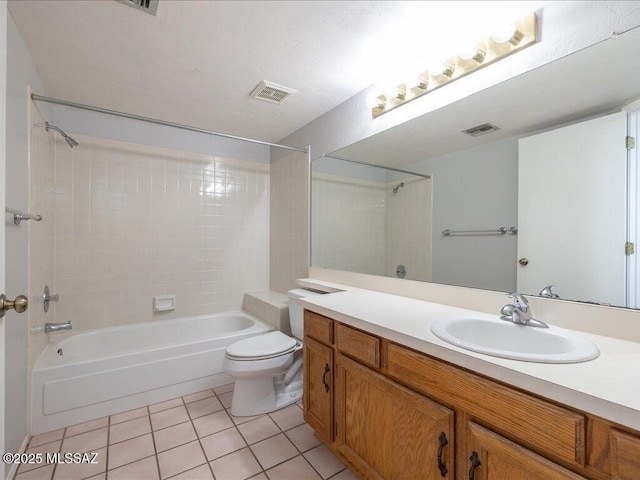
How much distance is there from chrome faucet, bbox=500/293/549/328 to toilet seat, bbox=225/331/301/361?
1304mm

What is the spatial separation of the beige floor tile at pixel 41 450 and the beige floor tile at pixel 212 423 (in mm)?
697

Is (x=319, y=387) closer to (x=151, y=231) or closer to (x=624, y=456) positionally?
(x=624, y=456)

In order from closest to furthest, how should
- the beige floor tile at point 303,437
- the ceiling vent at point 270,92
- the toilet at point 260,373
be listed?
the beige floor tile at point 303,437 < the toilet at point 260,373 < the ceiling vent at point 270,92

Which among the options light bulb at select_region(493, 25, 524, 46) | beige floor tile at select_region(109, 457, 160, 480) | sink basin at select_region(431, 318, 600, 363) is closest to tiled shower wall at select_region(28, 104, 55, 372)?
beige floor tile at select_region(109, 457, 160, 480)

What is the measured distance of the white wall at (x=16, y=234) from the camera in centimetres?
135

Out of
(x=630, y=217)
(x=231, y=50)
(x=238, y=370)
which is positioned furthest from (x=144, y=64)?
(x=630, y=217)

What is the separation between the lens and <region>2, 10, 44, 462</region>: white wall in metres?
1.35

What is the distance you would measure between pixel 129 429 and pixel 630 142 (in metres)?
2.75

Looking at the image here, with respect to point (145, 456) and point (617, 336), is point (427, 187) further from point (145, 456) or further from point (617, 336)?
point (145, 456)

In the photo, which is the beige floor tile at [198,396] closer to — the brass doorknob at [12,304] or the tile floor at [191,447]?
the tile floor at [191,447]

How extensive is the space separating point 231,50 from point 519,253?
5.76 ft

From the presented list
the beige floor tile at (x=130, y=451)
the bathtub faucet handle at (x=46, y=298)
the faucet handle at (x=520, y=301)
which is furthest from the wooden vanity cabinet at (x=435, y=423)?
the bathtub faucet handle at (x=46, y=298)

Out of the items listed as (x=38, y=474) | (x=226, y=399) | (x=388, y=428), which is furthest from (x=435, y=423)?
(x=38, y=474)

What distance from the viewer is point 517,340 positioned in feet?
3.57
